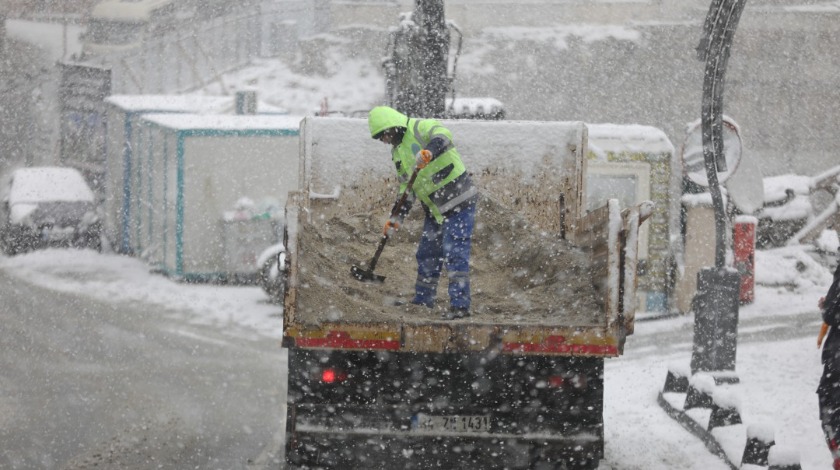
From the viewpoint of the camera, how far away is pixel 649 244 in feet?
47.2

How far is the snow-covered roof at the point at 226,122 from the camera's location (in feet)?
53.8

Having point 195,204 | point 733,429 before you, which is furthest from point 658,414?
point 195,204

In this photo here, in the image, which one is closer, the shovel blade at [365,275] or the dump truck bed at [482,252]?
the dump truck bed at [482,252]

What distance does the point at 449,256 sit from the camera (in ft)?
22.4

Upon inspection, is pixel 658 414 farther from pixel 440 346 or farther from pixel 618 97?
pixel 618 97

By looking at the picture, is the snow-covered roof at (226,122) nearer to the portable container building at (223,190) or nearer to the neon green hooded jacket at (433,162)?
the portable container building at (223,190)

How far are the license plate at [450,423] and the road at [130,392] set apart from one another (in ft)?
4.66

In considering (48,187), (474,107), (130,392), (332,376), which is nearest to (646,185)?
(474,107)

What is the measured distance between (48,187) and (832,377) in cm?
1684

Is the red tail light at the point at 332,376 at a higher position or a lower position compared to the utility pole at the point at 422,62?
lower

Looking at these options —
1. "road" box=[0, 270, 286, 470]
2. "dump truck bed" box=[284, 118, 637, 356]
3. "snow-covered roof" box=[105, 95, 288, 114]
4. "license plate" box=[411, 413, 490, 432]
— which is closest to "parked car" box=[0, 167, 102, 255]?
"snow-covered roof" box=[105, 95, 288, 114]

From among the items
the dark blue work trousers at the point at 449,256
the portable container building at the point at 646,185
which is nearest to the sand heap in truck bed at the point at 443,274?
the dark blue work trousers at the point at 449,256

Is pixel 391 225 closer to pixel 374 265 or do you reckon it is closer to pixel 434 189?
pixel 374 265

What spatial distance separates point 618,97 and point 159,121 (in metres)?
15.5
